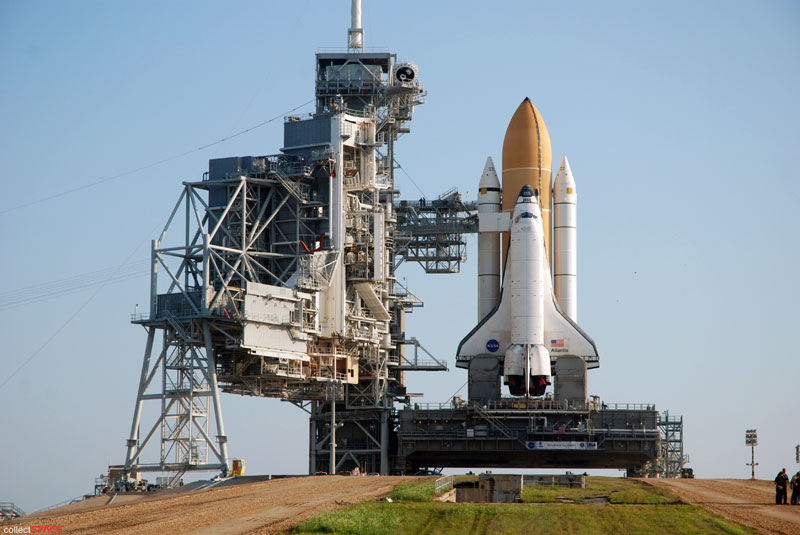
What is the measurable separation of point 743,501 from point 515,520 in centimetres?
1065

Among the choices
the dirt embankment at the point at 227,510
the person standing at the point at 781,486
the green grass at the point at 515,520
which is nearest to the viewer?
the green grass at the point at 515,520

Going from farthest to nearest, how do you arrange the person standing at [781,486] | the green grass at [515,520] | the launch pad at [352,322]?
the launch pad at [352,322]
the person standing at [781,486]
the green grass at [515,520]

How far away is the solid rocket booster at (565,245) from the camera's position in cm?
7762

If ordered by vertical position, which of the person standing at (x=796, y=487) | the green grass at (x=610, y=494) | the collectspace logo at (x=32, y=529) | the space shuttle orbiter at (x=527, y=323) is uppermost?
the space shuttle orbiter at (x=527, y=323)

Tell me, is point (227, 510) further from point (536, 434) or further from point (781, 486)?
point (536, 434)

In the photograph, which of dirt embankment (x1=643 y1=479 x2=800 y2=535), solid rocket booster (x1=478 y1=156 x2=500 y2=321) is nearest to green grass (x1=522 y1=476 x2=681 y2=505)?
dirt embankment (x1=643 y1=479 x2=800 y2=535)

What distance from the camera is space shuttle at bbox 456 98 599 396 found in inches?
2923

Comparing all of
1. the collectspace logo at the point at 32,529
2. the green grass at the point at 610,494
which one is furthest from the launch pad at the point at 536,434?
the collectspace logo at the point at 32,529

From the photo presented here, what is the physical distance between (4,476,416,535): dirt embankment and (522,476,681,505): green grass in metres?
5.92

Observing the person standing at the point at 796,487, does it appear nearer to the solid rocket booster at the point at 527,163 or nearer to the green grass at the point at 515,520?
the green grass at the point at 515,520

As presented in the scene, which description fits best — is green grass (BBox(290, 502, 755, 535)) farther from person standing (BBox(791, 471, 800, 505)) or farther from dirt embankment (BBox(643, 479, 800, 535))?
person standing (BBox(791, 471, 800, 505))

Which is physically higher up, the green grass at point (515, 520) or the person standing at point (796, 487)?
the person standing at point (796, 487)

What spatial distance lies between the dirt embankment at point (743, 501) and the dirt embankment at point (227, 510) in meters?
12.0

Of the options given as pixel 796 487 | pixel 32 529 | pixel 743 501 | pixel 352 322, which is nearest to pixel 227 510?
pixel 32 529
